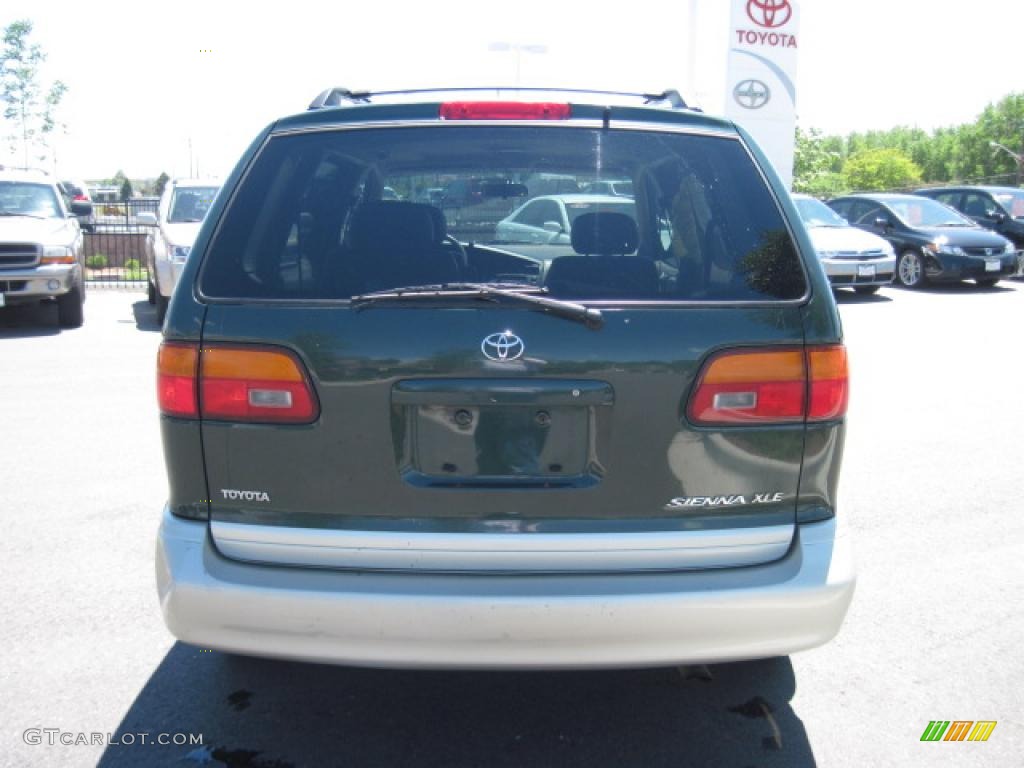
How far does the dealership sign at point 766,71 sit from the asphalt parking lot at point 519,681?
17.7 meters

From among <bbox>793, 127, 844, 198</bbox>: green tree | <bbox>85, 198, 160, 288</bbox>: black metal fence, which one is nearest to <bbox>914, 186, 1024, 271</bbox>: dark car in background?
<bbox>85, 198, 160, 288</bbox>: black metal fence

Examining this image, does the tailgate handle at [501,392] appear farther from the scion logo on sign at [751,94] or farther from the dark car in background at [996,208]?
the scion logo on sign at [751,94]

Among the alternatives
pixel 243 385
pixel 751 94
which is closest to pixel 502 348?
pixel 243 385

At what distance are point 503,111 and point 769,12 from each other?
21852mm

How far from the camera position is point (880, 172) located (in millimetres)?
100875

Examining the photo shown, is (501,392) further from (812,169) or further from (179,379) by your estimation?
(812,169)

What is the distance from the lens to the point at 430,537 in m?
2.55

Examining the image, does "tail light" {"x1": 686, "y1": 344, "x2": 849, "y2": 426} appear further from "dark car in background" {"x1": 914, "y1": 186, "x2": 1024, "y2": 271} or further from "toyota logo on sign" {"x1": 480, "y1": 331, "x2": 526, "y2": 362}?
"dark car in background" {"x1": 914, "y1": 186, "x2": 1024, "y2": 271}

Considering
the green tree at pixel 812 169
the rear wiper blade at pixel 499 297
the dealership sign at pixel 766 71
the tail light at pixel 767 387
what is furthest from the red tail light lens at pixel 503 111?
the green tree at pixel 812 169

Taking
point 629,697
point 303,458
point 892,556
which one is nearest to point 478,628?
point 303,458

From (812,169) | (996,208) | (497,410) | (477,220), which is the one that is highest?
(477,220)

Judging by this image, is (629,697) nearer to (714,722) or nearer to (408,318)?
(714,722)

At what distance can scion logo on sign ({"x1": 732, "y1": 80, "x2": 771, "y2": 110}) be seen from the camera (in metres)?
22.2

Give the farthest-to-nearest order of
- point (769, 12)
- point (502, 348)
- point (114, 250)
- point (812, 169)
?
1. point (812, 169)
2. point (114, 250)
3. point (769, 12)
4. point (502, 348)
